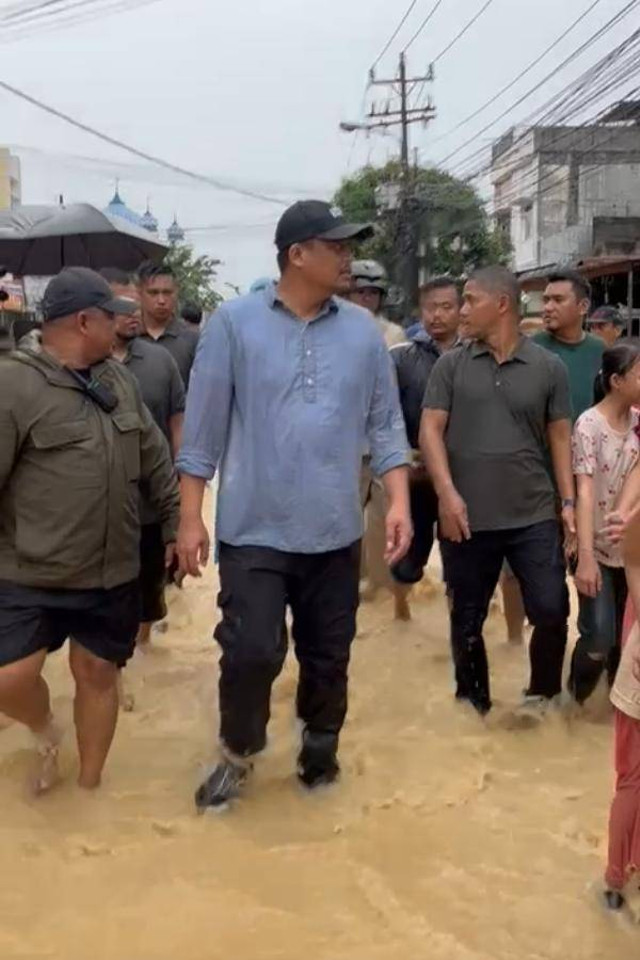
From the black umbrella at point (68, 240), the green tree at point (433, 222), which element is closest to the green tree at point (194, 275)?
the green tree at point (433, 222)

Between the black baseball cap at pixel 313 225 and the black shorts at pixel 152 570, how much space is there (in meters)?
1.67

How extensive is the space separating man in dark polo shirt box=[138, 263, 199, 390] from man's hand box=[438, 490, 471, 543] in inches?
75.5

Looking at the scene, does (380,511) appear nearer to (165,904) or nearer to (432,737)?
(432,737)

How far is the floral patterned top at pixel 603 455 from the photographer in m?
4.65

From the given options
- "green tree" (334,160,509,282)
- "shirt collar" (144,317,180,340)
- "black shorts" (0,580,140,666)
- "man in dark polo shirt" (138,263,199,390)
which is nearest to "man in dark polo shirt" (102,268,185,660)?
"man in dark polo shirt" (138,263,199,390)

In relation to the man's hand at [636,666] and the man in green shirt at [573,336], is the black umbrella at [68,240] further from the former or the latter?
the man's hand at [636,666]

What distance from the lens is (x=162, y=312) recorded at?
6.33 metres

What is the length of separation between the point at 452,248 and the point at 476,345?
39.4 metres

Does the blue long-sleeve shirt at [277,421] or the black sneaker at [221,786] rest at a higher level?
the blue long-sleeve shirt at [277,421]

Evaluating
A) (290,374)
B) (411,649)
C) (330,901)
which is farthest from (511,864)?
(411,649)

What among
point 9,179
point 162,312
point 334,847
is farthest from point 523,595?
point 9,179

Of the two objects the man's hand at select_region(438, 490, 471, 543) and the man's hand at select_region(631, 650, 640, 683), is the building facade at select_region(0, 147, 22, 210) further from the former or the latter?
the man's hand at select_region(631, 650, 640, 683)

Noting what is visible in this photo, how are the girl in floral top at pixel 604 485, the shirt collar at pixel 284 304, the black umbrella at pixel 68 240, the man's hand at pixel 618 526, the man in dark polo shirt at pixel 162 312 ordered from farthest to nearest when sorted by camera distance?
the black umbrella at pixel 68 240 → the man in dark polo shirt at pixel 162 312 → the girl in floral top at pixel 604 485 → the shirt collar at pixel 284 304 → the man's hand at pixel 618 526

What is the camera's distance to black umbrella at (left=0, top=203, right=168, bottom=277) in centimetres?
812
